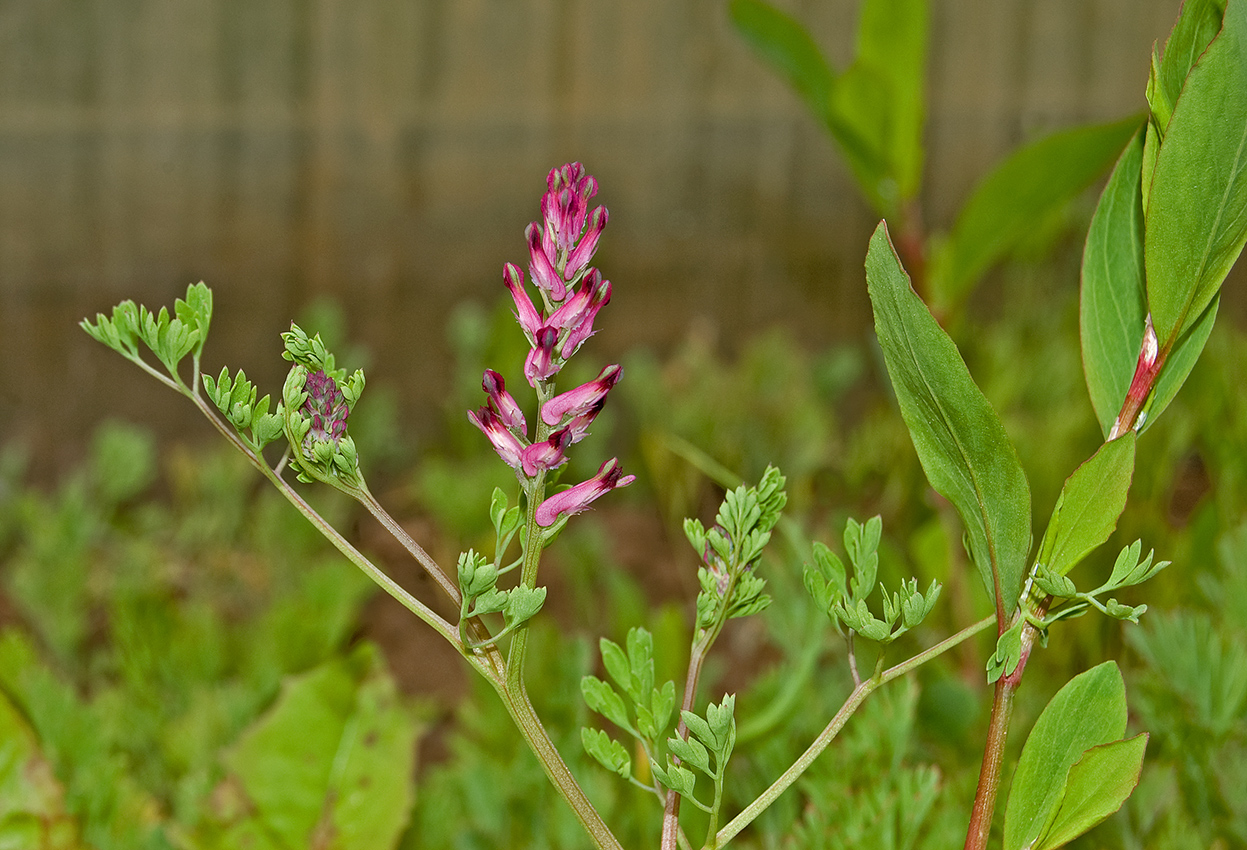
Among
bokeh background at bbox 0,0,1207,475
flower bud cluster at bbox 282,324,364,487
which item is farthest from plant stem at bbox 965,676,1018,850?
bokeh background at bbox 0,0,1207,475

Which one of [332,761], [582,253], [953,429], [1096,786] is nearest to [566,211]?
[582,253]

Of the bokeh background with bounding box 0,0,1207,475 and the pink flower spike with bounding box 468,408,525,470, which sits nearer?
the pink flower spike with bounding box 468,408,525,470

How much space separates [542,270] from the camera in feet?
1.14

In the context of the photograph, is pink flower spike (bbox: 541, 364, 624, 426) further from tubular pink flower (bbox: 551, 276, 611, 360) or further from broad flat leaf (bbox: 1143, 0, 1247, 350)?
broad flat leaf (bbox: 1143, 0, 1247, 350)

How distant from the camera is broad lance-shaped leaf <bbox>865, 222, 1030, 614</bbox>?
14.5 inches

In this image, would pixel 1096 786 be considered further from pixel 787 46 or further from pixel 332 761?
pixel 787 46

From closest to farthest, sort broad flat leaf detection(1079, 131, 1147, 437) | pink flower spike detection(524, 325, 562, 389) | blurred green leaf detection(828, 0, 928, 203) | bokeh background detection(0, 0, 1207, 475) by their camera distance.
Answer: pink flower spike detection(524, 325, 562, 389) < broad flat leaf detection(1079, 131, 1147, 437) < blurred green leaf detection(828, 0, 928, 203) < bokeh background detection(0, 0, 1207, 475)

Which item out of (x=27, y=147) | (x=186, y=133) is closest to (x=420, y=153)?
(x=186, y=133)

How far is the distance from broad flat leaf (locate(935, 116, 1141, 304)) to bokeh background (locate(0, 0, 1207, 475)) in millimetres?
977

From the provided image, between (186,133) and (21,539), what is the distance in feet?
1.83

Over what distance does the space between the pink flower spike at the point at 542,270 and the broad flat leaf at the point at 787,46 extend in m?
0.52

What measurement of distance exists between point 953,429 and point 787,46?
518mm

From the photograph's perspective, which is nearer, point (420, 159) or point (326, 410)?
point (326, 410)

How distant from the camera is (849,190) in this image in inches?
75.0
